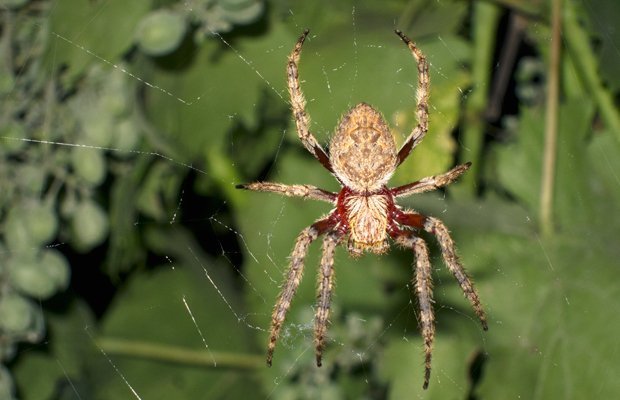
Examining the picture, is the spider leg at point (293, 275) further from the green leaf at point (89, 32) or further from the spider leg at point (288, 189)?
the green leaf at point (89, 32)

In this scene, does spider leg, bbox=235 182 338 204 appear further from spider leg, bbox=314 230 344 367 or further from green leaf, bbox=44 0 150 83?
green leaf, bbox=44 0 150 83

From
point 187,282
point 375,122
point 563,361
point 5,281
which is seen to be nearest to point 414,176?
point 375,122

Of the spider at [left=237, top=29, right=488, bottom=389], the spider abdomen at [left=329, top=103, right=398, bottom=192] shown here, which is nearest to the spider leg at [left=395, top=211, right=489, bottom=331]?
the spider at [left=237, top=29, right=488, bottom=389]

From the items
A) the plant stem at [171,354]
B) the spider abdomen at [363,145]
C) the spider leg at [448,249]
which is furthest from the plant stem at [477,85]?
the plant stem at [171,354]

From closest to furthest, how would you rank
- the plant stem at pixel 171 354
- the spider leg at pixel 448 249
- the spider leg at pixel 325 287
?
the spider leg at pixel 325 287
the spider leg at pixel 448 249
the plant stem at pixel 171 354

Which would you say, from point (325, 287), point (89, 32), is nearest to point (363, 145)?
point (325, 287)
